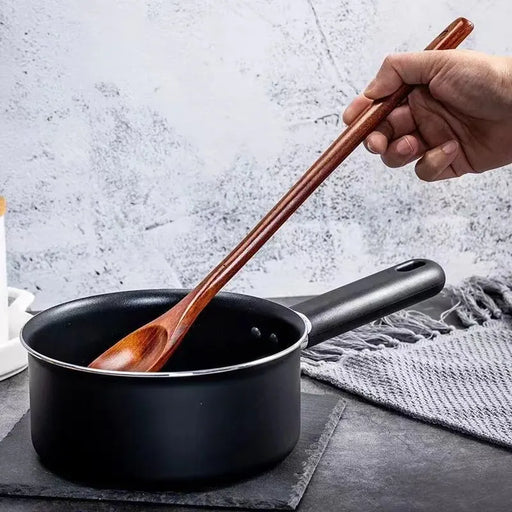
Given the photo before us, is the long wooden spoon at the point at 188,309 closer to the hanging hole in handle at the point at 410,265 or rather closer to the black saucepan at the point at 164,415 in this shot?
the black saucepan at the point at 164,415

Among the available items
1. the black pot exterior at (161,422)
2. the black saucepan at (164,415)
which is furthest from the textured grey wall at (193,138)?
the black pot exterior at (161,422)

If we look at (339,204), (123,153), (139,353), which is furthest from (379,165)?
(139,353)

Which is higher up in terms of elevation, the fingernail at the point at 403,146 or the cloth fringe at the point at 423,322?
the fingernail at the point at 403,146

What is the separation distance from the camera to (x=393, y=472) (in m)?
0.79

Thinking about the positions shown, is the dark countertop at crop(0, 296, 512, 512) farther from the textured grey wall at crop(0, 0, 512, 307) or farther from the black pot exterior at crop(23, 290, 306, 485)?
the textured grey wall at crop(0, 0, 512, 307)

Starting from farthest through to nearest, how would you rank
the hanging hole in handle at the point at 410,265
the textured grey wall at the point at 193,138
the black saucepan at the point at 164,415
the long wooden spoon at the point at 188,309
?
1. the textured grey wall at the point at 193,138
2. the hanging hole in handle at the point at 410,265
3. the long wooden spoon at the point at 188,309
4. the black saucepan at the point at 164,415

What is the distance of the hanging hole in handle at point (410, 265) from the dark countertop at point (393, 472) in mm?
157

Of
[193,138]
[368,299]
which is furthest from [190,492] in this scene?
[193,138]

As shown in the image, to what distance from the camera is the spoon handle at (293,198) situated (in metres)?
0.83

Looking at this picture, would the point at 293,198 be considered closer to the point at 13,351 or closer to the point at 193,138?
the point at 13,351

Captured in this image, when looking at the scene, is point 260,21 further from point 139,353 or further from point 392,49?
point 139,353

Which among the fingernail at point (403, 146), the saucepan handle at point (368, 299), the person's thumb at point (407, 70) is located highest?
the person's thumb at point (407, 70)

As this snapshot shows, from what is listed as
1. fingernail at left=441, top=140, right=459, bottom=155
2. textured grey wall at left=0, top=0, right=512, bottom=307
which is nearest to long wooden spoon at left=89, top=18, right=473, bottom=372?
fingernail at left=441, top=140, right=459, bottom=155

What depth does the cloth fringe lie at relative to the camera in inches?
42.5
